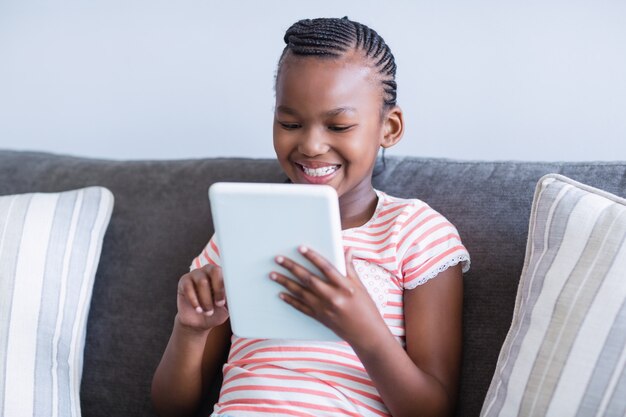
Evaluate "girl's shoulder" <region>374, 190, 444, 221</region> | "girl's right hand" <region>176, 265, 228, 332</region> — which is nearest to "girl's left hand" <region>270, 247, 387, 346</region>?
"girl's right hand" <region>176, 265, 228, 332</region>

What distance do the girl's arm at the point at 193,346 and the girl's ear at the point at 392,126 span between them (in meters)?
0.35

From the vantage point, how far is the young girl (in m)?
1.09

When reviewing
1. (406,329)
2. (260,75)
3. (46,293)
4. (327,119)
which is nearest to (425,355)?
(406,329)

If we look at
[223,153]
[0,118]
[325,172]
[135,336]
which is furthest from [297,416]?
[0,118]

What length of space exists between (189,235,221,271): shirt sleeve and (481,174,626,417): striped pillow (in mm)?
494

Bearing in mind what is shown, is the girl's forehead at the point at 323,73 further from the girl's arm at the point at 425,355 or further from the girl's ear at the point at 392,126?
the girl's arm at the point at 425,355

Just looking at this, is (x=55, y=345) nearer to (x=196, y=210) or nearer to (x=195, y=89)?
(x=196, y=210)

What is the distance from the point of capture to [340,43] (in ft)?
3.73

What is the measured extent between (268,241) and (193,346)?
316 millimetres

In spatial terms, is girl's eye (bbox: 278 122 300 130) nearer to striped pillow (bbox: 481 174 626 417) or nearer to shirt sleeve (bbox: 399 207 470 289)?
shirt sleeve (bbox: 399 207 470 289)

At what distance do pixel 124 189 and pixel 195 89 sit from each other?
0.32 meters

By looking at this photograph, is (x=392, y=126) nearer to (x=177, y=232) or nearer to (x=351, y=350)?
(x=351, y=350)

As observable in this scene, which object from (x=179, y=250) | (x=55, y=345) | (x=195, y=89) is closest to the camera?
(x=55, y=345)

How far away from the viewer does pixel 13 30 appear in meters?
1.90
